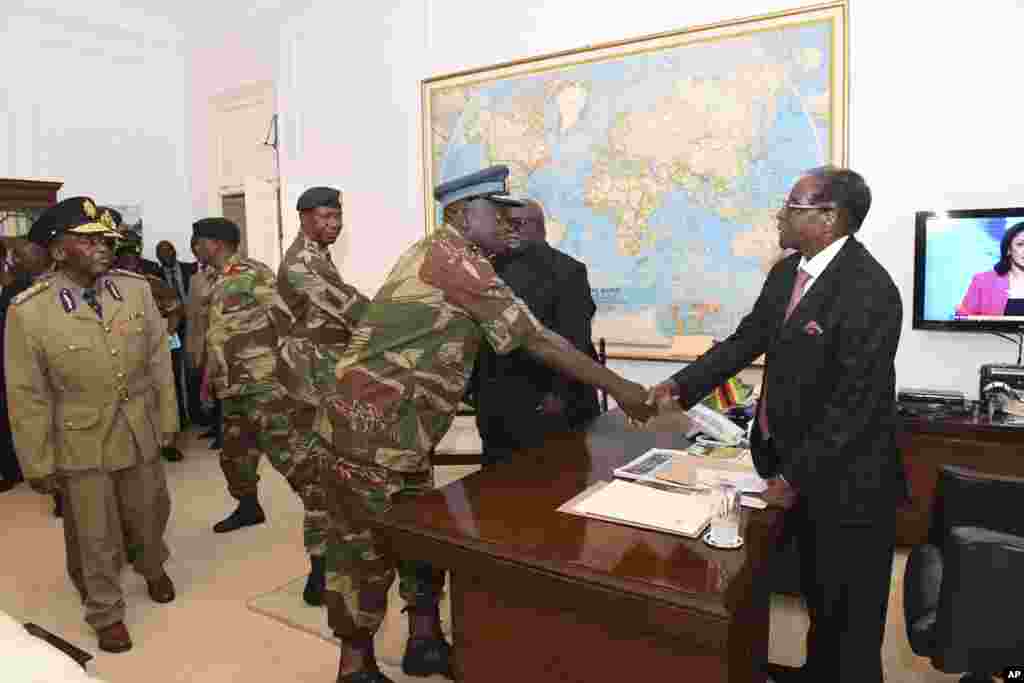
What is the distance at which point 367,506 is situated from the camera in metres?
1.99

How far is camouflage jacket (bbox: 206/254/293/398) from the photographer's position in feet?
11.2

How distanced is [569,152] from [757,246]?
130 centimetres

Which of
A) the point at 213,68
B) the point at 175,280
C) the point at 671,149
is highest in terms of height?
the point at 213,68

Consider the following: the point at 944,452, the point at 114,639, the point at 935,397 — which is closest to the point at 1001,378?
the point at 935,397

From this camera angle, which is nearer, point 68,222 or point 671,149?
point 68,222

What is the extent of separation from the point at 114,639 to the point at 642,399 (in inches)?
86.7

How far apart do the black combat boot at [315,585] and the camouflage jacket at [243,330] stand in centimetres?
89

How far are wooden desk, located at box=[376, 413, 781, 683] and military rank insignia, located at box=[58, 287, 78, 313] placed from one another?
1.76 meters

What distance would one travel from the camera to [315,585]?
300 centimetres

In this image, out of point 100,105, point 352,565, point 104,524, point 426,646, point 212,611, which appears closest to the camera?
point 352,565

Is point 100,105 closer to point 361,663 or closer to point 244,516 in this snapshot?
point 244,516

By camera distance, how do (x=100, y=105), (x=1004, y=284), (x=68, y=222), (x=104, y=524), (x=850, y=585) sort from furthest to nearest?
(x=100, y=105) < (x=1004, y=284) < (x=104, y=524) < (x=68, y=222) < (x=850, y=585)

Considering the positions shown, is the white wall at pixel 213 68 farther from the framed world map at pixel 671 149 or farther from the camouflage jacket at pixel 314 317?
the camouflage jacket at pixel 314 317

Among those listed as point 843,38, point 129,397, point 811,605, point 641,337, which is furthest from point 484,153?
point 811,605
